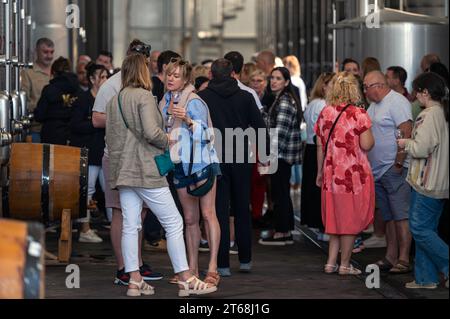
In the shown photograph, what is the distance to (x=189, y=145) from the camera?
898 cm

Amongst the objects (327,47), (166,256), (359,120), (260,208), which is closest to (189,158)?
(359,120)

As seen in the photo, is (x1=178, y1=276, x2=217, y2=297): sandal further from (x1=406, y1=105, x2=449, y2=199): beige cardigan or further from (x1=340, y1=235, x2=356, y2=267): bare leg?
(x1=406, y1=105, x2=449, y2=199): beige cardigan

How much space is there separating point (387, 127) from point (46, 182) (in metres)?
2.83

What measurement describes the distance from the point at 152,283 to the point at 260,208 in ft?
13.8

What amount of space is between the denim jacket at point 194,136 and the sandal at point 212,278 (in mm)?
807

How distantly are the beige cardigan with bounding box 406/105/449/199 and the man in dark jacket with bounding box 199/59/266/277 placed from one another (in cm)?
158

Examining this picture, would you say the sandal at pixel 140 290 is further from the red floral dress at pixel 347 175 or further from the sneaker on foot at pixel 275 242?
the sneaker on foot at pixel 275 242

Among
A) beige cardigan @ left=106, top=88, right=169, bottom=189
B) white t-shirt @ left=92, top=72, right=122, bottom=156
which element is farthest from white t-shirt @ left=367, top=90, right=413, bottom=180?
beige cardigan @ left=106, top=88, right=169, bottom=189

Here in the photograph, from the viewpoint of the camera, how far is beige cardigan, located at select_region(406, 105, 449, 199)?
335 inches

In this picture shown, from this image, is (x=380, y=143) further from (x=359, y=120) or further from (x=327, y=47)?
(x=327, y=47)

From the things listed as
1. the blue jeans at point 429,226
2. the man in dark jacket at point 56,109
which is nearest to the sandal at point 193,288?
the blue jeans at point 429,226

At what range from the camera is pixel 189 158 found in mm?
8984

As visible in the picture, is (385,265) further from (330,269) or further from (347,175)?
(347,175)

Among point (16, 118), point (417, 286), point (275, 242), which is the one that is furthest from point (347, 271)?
point (16, 118)
